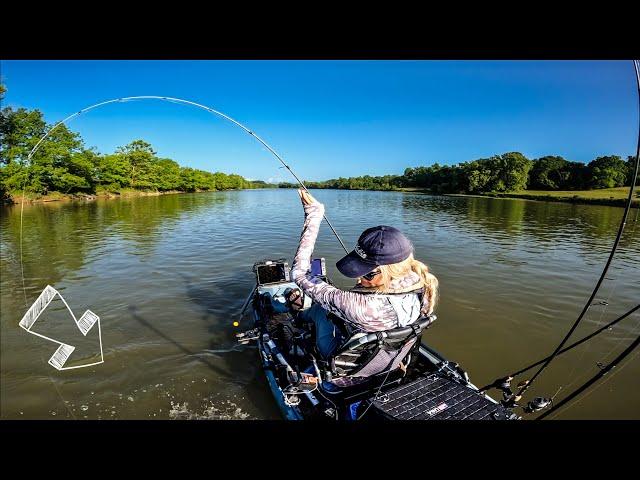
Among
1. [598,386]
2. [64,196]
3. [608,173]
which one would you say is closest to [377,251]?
[598,386]

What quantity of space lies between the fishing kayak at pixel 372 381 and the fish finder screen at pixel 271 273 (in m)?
1.55

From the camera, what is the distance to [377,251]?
255cm

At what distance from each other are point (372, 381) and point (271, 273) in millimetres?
3505

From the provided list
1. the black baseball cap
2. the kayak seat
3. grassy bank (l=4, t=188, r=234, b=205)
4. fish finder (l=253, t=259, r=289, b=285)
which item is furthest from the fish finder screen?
grassy bank (l=4, t=188, r=234, b=205)

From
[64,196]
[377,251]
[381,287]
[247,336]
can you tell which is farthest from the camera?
[64,196]

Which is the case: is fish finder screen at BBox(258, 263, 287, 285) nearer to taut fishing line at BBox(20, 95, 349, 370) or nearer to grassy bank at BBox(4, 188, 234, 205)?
taut fishing line at BBox(20, 95, 349, 370)

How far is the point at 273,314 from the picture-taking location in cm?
575

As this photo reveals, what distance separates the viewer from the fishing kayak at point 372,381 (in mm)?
2609

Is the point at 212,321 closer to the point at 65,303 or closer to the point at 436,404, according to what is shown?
the point at 65,303

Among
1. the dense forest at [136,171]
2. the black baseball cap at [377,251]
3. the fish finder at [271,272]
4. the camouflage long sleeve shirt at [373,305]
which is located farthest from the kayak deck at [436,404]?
the dense forest at [136,171]

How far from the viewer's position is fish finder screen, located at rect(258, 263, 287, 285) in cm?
619

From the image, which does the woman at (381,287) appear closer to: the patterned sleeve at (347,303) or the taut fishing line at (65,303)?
the patterned sleeve at (347,303)
